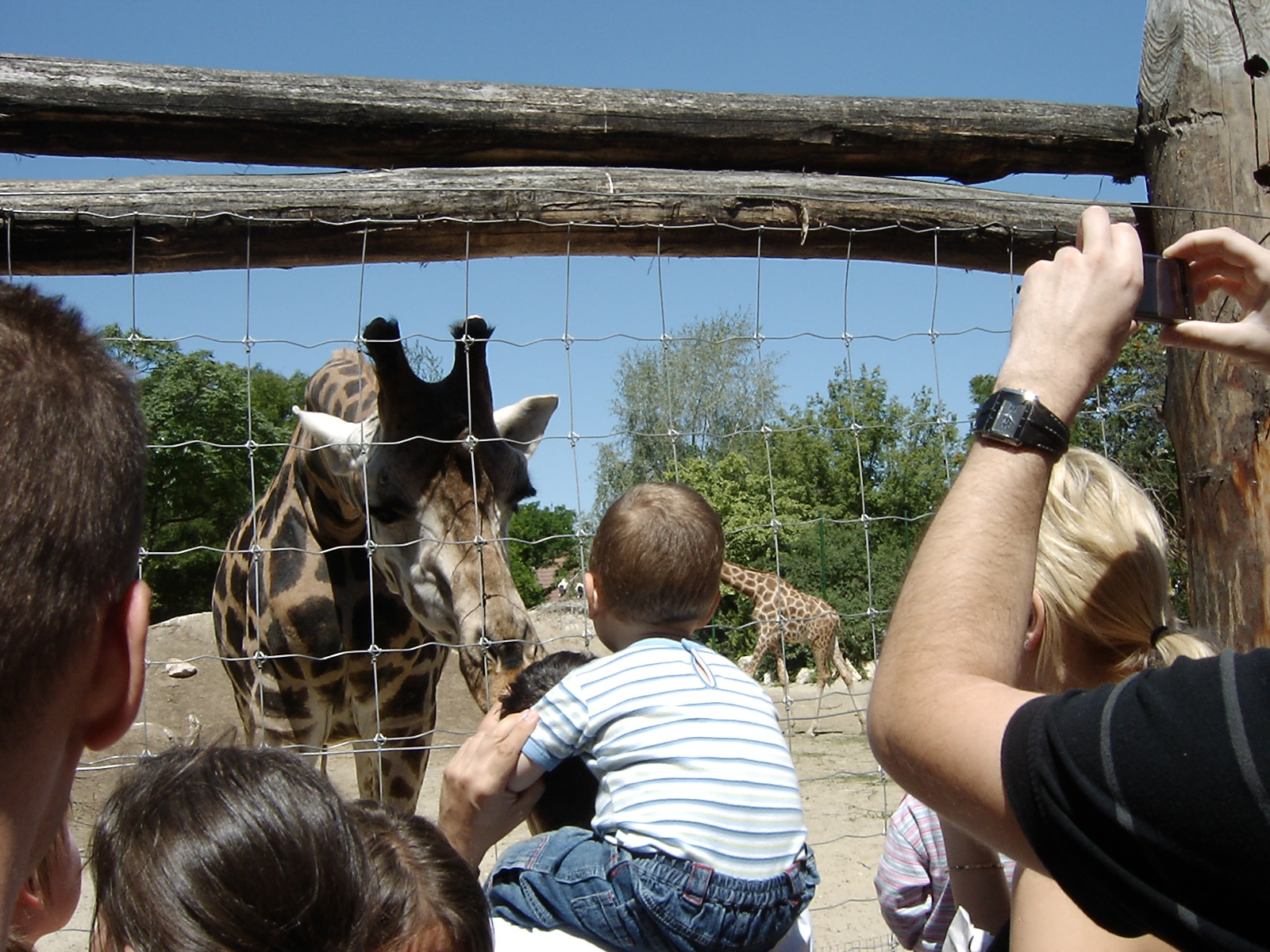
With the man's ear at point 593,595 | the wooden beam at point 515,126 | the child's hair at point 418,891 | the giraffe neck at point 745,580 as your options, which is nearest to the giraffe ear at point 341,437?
the wooden beam at point 515,126

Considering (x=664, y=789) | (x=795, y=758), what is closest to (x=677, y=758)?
(x=664, y=789)

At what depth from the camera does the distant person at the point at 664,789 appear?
181 cm

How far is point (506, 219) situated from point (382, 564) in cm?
133

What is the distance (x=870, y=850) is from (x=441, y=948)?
5.12 m

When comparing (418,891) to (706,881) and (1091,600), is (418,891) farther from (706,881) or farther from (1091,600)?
(1091,600)

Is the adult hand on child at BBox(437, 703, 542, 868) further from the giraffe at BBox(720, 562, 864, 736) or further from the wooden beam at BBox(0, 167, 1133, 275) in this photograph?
the giraffe at BBox(720, 562, 864, 736)

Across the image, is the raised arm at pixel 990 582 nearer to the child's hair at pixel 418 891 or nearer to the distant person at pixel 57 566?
the child's hair at pixel 418 891

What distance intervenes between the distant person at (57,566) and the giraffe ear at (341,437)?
244 centimetres

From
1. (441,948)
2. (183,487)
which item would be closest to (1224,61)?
(441,948)

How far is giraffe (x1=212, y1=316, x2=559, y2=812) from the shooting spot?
3.09 meters

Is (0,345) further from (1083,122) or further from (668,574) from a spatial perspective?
(1083,122)

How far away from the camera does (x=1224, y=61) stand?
2711 millimetres

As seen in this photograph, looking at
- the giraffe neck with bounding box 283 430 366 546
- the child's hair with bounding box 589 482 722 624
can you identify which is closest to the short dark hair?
the child's hair with bounding box 589 482 722 624

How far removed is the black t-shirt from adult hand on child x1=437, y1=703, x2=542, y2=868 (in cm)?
123
